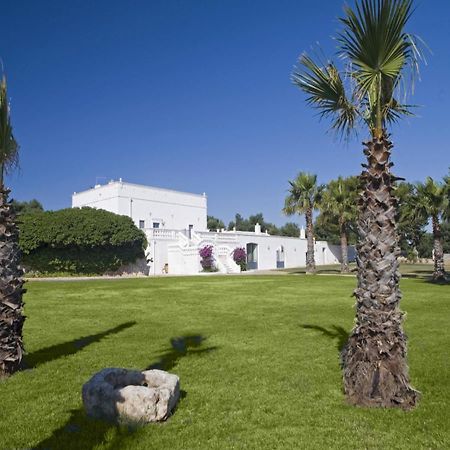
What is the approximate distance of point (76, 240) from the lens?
35344mm

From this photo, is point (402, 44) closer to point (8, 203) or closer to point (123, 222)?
point (8, 203)

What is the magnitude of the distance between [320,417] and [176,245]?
124 feet

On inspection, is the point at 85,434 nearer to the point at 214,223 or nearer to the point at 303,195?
the point at 303,195

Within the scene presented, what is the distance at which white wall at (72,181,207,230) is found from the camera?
47594 millimetres

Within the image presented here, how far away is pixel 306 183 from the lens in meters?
38.7

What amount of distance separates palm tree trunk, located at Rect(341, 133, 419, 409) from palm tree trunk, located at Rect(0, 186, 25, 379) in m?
5.81

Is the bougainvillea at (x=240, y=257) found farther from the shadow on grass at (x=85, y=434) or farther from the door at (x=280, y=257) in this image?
the shadow on grass at (x=85, y=434)

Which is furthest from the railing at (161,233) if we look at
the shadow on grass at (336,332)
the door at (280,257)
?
the shadow on grass at (336,332)

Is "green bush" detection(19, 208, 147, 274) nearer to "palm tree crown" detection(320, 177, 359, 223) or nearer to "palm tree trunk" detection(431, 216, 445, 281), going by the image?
"palm tree crown" detection(320, 177, 359, 223)

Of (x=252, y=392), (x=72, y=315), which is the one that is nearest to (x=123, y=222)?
(x=72, y=315)

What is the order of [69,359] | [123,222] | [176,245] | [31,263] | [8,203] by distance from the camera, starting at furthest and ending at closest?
1. [176,245]
2. [123,222]
3. [31,263]
4. [69,359]
5. [8,203]

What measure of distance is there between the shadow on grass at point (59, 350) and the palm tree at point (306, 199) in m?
28.8

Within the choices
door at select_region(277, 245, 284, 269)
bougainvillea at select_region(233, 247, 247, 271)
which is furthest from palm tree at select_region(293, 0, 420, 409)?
door at select_region(277, 245, 284, 269)

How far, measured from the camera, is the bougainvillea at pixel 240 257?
45.7 metres
